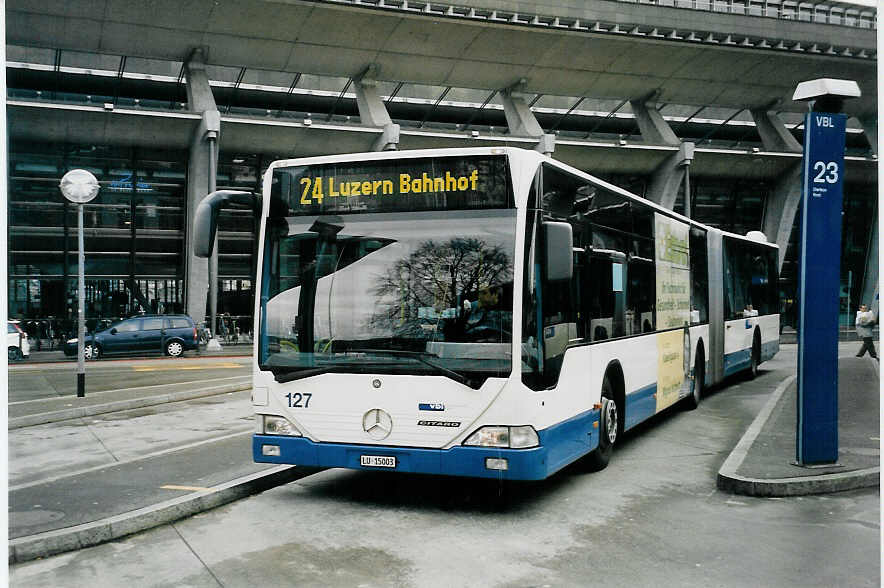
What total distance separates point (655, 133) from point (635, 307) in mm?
31977

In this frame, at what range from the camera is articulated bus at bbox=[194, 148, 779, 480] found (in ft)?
22.0

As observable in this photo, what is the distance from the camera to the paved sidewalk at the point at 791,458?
757 cm

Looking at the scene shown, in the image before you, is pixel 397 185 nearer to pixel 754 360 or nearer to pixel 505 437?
pixel 505 437

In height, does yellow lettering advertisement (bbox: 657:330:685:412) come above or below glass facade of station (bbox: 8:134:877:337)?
below

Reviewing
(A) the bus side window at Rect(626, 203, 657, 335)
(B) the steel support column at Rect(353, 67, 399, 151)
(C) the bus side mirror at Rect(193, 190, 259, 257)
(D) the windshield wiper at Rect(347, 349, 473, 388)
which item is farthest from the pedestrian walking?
(C) the bus side mirror at Rect(193, 190, 259, 257)

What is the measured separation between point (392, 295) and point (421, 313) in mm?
292

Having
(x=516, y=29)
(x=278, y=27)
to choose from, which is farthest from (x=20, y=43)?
(x=516, y=29)

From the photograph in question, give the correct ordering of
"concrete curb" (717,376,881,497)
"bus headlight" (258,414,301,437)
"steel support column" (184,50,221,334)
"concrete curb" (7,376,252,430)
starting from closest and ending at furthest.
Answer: "bus headlight" (258,414,301,437) < "concrete curb" (717,376,881,497) < "concrete curb" (7,376,252,430) < "steel support column" (184,50,221,334)

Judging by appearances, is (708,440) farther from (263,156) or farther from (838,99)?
(263,156)

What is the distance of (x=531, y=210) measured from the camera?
272 inches

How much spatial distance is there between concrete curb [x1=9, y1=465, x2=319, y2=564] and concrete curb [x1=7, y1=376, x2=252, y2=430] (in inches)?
206

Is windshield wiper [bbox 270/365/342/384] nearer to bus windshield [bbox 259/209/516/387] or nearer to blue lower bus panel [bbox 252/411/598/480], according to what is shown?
bus windshield [bbox 259/209/516/387]

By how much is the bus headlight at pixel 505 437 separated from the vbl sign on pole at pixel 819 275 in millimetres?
2925

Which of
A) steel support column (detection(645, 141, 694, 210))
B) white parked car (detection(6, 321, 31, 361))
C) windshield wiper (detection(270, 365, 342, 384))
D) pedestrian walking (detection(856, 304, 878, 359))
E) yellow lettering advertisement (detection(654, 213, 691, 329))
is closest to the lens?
windshield wiper (detection(270, 365, 342, 384))
